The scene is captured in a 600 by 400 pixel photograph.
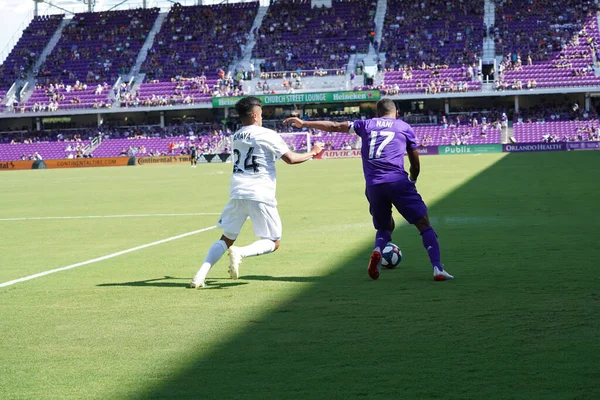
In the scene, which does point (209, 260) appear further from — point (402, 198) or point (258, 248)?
point (402, 198)

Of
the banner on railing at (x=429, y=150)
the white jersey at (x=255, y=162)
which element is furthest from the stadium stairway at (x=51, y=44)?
the white jersey at (x=255, y=162)

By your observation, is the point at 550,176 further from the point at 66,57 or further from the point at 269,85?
the point at 66,57

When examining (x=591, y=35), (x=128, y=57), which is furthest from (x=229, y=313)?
(x=128, y=57)

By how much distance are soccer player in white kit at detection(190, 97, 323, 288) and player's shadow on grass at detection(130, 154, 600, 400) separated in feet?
1.78

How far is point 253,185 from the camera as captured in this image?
8.85 m

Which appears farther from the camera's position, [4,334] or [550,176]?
[550,176]

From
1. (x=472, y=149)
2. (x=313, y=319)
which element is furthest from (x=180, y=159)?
(x=313, y=319)

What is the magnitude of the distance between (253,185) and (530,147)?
191 feet

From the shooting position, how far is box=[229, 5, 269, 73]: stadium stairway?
80.3 m

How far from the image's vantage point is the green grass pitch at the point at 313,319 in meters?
5.11

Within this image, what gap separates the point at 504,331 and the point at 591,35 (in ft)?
239

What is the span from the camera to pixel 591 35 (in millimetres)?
73375

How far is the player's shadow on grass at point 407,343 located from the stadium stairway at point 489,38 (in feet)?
220

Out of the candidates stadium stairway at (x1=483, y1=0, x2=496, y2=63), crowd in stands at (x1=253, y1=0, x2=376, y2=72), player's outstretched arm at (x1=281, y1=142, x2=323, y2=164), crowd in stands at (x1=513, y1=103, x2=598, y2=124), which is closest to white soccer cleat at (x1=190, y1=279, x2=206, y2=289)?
player's outstretched arm at (x1=281, y1=142, x2=323, y2=164)
